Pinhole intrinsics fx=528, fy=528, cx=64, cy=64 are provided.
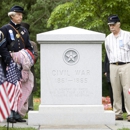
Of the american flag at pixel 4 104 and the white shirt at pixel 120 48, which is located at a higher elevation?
the white shirt at pixel 120 48

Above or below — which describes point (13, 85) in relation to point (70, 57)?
below

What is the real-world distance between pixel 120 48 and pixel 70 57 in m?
1.27

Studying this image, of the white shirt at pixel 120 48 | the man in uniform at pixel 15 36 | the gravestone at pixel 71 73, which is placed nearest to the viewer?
the gravestone at pixel 71 73

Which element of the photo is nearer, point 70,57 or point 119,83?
point 70,57

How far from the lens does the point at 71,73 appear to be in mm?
9516

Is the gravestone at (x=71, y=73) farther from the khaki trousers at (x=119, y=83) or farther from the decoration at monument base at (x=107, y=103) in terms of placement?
the decoration at monument base at (x=107, y=103)

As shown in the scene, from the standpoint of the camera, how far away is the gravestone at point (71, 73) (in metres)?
9.46

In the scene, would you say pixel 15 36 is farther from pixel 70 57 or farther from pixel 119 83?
pixel 119 83

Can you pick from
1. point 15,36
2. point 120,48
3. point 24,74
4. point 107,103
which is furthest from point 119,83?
point 107,103

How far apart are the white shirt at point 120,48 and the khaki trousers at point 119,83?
0.14 m

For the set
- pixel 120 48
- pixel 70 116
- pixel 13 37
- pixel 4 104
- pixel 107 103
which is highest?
pixel 13 37

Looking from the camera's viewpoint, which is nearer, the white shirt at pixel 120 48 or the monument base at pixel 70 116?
the monument base at pixel 70 116

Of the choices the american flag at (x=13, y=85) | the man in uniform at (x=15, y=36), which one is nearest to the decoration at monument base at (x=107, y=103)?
the man in uniform at (x=15, y=36)

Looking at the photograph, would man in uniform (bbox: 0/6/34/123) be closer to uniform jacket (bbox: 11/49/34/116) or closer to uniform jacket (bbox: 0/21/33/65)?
uniform jacket (bbox: 0/21/33/65)
